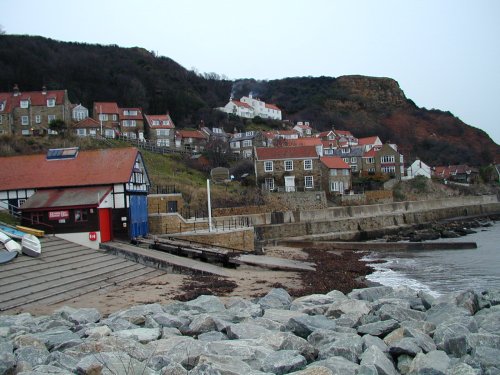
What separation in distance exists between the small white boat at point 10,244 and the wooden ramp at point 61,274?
13.4 inches

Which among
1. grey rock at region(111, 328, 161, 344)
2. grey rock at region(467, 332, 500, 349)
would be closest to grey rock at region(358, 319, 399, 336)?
grey rock at region(467, 332, 500, 349)

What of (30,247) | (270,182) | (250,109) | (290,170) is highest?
(250,109)

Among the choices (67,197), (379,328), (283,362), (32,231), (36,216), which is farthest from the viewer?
(67,197)

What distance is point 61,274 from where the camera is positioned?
16.6 meters

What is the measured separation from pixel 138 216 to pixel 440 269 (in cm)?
1482

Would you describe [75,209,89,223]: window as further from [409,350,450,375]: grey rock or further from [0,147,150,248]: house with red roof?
[409,350,450,375]: grey rock

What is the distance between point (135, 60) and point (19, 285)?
4658 inches

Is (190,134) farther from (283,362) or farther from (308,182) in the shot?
(283,362)

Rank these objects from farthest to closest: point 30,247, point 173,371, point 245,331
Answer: point 30,247
point 245,331
point 173,371

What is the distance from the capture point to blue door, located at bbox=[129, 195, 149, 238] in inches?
960

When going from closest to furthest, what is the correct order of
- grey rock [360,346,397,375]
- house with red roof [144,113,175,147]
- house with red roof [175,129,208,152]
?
grey rock [360,346,397,375] → house with red roof [175,129,208,152] → house with red roof [144,113,175,147]

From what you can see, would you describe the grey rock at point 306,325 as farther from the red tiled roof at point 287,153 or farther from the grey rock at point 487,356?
the red tiled roof at point 287,153

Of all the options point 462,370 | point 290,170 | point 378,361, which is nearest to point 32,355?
point 378,361

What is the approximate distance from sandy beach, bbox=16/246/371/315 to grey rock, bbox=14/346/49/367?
4.63 metres
